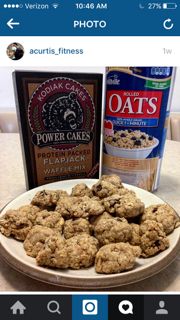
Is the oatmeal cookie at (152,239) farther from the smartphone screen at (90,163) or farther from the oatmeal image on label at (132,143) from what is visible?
the oatmeal image on label at (132,143)

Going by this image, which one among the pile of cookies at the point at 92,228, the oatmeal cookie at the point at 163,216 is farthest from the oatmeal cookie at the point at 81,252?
the oatmeal cookie at the point at 163,216

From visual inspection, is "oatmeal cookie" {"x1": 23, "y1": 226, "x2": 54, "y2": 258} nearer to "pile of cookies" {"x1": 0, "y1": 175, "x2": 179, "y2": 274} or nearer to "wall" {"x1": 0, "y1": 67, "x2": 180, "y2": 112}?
"pile of cookies" {"x1": 0, "y1": 175, "x2": 179, "y2": 274}

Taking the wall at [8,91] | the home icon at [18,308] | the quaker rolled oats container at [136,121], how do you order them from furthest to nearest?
the wall at [8,91] < the quaker rolled oats container at [136,121] < the home icon at [18,308]

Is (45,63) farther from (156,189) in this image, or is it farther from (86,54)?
(156,189)

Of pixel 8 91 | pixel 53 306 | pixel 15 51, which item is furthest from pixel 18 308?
pixel 8 91

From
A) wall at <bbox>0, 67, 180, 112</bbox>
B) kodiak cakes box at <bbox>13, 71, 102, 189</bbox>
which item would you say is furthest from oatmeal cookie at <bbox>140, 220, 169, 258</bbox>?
wall at <bbox>0, 67, 180, 112</bbox>
